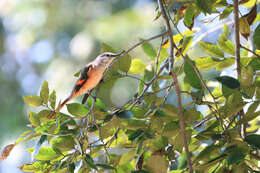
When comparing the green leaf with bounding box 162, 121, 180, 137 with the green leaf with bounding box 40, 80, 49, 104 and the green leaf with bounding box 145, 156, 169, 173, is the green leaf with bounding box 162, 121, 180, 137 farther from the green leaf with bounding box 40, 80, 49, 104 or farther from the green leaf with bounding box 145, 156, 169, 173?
the green leaf with bounding box 40, 80, 49, 104

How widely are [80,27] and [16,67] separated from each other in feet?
4.16

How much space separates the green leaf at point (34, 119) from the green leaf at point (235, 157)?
42cm

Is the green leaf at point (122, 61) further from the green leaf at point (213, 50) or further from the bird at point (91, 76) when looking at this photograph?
the green leaf at point (213, 50)

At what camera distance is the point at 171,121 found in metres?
0.72

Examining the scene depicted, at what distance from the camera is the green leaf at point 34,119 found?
76cm

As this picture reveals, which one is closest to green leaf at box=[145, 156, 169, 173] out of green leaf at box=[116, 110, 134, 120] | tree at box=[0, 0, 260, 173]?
tree at box=[0, 0, 260, 173]

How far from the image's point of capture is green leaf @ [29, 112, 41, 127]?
757 millimetres

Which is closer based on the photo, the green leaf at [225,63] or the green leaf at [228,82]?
the green leaf at [228,82]

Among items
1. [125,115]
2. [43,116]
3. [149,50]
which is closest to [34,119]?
[43,116]

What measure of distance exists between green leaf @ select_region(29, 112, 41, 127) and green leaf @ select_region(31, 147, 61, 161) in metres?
0.06

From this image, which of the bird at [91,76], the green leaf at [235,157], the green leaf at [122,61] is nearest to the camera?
the green leaf at [235,157]

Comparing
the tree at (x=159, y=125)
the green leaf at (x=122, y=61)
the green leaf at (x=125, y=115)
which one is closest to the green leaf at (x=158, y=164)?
the tree at (x=159, y=125)

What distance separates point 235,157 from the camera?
58 centimetres

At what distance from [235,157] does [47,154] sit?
0.40 meters
